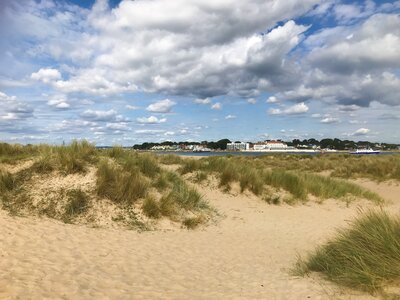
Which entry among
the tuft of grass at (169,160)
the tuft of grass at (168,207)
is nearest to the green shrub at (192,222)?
the tuft of grass at (168,207)

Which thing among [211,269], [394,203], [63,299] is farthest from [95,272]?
[394,203]

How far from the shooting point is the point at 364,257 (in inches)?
219

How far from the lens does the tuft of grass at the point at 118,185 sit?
11.2 metres

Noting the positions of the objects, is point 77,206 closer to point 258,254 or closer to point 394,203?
point 258,254

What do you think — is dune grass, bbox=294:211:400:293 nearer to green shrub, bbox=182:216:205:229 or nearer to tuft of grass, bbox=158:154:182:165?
green shrub, bbox=182:216:205:229

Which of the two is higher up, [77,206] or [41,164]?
[41,164]

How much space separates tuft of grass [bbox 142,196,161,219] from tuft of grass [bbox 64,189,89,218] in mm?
1672

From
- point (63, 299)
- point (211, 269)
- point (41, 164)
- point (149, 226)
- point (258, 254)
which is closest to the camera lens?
point (63, 299)

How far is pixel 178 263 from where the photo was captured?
24.5ft

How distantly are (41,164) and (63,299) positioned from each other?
25.4ft

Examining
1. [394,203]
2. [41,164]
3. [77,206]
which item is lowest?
[394,203]

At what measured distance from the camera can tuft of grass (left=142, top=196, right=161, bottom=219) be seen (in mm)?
10898

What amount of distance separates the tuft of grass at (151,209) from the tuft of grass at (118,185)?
1.68ft

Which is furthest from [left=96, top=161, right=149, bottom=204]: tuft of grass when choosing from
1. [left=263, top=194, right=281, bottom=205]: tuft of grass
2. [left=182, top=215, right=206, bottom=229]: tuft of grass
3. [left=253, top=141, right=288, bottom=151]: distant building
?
[left=253, top=141, right=288, bottom=151]: distant building
